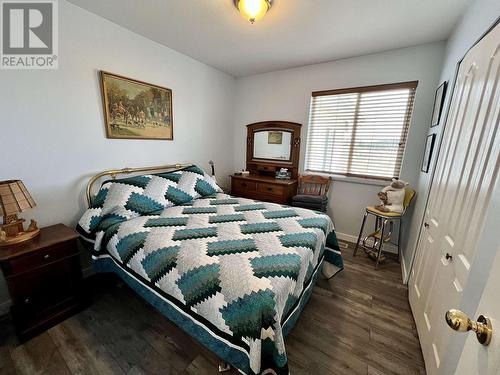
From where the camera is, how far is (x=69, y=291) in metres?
1.68

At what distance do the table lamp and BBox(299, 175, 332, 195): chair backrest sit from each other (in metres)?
2.99

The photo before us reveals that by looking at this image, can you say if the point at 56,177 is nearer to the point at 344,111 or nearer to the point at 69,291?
the point at 69,291

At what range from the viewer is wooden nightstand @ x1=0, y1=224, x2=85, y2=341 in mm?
1401

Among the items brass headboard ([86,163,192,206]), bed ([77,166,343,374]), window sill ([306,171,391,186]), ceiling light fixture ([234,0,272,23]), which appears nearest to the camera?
bed ([77,166,343,374])

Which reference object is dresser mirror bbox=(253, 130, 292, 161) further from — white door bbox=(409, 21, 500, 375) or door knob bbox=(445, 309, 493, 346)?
door knob bbox=(445, 309, 493, 346)

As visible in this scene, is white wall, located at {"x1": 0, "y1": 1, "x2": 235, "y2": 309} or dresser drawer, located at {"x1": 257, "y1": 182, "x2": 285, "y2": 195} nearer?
white wall, located at {"x1": 0, "y1": 1, "x2": 235, "y2": 309}

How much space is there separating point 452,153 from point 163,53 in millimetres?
3046

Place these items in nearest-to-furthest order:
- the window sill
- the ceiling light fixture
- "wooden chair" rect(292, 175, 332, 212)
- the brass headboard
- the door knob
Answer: the door knob
the ceiling light fixture
the brass headboard
the window sill
"wooden chair" rect(292, 175, 332, 212)

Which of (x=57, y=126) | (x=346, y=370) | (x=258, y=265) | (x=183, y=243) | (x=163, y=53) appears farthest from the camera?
(x=163, y=53)

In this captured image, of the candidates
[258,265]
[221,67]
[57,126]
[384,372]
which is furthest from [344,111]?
[57,126]

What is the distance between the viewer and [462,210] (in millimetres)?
1107

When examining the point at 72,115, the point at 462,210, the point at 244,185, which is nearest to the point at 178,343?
the point at 462,210

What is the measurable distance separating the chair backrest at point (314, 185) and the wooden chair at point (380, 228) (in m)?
0.69

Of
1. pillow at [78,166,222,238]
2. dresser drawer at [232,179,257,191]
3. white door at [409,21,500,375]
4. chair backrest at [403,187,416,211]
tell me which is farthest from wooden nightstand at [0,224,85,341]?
chair backrest at [403,187,416,211]
